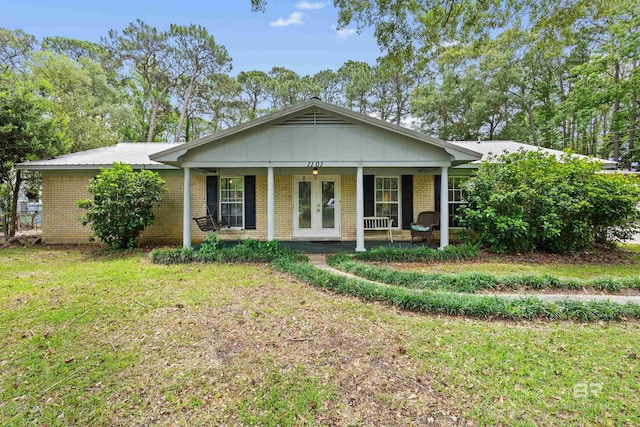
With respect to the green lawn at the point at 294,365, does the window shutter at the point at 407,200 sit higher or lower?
higher

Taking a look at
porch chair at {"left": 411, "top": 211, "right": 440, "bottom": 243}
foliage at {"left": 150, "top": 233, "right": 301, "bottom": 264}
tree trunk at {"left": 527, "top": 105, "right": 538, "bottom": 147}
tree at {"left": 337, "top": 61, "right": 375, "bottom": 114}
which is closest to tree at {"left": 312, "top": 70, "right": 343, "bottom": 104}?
tree at {"left": 337, "top": 61, "right": 375, "bottom": 114}

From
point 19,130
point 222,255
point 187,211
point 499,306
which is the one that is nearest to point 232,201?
point 187,211

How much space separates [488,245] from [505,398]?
6734 millimetres

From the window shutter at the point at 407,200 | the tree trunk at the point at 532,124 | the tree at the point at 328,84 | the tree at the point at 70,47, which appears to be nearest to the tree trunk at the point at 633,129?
the tree trunk at the point at 532,124

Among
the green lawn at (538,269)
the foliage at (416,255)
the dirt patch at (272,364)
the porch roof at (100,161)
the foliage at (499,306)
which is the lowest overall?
the dirt patch at (272,364)

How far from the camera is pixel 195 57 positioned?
20.9 m

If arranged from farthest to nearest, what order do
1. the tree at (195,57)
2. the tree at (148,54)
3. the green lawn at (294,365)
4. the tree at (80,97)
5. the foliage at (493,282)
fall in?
the tree at (195,57) → the tree at (148,54) → the tree at (80,97) → the foliage at (493,282) → the green lawn at (294,365)

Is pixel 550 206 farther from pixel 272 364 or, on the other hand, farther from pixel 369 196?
pixel 272 364

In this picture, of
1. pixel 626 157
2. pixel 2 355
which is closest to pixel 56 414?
pixel 2 355

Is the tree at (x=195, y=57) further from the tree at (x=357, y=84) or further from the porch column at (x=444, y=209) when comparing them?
the porch column at (x=444, y=209)

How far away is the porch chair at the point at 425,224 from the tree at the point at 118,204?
7.99 meters

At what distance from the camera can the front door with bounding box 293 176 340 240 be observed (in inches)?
386

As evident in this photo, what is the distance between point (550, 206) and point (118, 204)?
11552mm

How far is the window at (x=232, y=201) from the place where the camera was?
976 centimetres
